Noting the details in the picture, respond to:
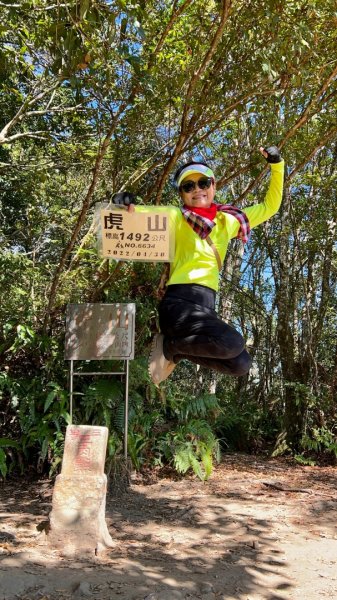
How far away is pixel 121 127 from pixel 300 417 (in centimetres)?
506

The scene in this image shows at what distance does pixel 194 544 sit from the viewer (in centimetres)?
492

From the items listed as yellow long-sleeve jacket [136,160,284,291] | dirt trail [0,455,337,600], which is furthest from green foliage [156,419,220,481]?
yellow long-sleeve jacket [136,160,284,291]

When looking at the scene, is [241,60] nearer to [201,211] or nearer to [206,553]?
[201,211]

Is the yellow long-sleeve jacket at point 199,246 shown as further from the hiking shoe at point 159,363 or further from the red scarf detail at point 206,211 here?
the hiking shoe at point 159,363

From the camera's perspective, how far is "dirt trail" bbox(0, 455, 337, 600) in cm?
384

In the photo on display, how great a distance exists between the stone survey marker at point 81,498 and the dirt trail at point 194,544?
14cm

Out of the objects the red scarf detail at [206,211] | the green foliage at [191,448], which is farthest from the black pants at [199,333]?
the green foliage at [191,448]

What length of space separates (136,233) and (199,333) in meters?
0.82

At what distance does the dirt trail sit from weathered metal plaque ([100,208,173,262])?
7.49 ft

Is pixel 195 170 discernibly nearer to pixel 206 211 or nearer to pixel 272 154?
pixel 206 211

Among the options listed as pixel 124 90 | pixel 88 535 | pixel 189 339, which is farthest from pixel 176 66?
pixel 88 535

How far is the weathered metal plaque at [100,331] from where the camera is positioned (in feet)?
20.7

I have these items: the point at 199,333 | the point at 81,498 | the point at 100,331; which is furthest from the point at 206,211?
the point at 100,331

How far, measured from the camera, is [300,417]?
8531 mm
